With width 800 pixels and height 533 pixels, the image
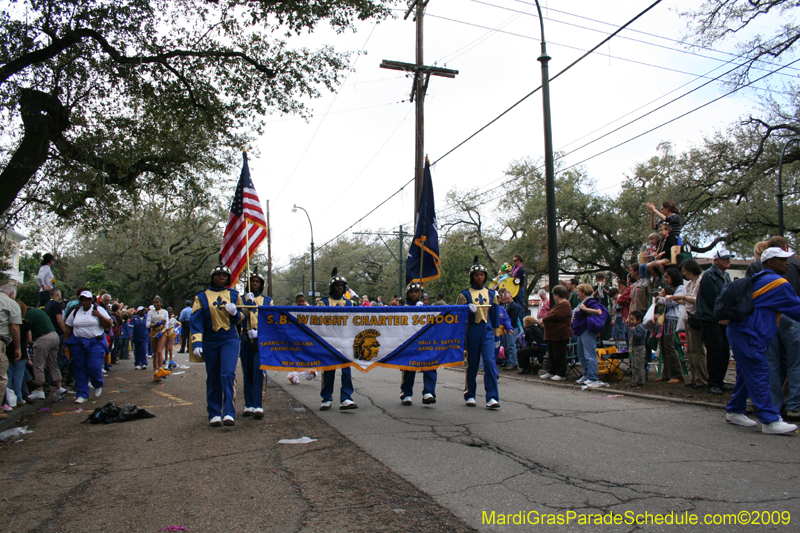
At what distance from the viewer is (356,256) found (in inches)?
2940

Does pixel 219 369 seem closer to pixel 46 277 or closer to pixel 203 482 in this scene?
pixel 203 482

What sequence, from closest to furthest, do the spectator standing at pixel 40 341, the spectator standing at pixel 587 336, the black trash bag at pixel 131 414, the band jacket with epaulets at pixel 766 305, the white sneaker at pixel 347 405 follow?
the band jacket with epaulets at pixel 766 305
the black trash bag at pixel 131 414
the white sneaker at pixel 347 405
the spectator standing at pixel 40 341
the spectator standing at pixel 587 336

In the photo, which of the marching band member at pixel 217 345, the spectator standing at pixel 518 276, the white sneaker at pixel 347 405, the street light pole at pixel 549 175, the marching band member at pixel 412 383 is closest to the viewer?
the marching band member at pixel 217 345

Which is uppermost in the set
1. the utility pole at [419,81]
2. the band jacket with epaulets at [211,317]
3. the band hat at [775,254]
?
the utility pole at [419,81]

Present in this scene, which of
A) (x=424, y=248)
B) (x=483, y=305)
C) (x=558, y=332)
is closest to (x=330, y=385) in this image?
(x=483, y=305)

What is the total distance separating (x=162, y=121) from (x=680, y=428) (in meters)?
12.8

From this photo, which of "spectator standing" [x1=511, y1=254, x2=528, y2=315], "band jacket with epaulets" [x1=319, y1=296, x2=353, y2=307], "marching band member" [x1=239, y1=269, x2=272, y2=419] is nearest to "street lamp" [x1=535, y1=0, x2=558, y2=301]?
"spectator standing" [x1=511, y1=254, x2=528, y2=315]

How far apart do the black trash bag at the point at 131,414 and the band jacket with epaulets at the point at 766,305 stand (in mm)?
7766

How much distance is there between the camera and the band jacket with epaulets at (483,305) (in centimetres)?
835

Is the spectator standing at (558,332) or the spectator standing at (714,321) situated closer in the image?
the spectator standing at (714,321)

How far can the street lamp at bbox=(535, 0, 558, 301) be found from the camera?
43.4 ft

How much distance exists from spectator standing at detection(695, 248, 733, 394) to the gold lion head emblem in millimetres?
4774

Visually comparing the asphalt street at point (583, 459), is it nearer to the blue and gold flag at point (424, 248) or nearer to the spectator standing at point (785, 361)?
the spectator standing at point (785, 361)

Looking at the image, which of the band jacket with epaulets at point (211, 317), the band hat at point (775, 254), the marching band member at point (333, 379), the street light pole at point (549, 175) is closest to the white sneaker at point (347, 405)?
the marching band member at point (333, 379)
